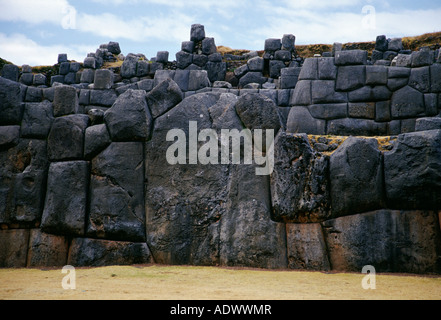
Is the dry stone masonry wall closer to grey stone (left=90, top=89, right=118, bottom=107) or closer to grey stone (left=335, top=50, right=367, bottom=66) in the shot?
grey stone (left=335, top=50, right=367, bottom=66)

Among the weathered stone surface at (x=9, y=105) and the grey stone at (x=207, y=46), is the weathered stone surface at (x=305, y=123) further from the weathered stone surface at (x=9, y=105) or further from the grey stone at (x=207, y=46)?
the grey stone at (x=207, y=46)

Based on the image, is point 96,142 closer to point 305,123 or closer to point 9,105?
point 9,105

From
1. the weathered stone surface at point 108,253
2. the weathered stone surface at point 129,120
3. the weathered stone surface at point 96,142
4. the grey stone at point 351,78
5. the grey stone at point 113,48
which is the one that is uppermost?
the grey stone at point 113,48

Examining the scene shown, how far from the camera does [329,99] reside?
41.6 feet

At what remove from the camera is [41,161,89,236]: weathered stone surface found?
24.0 feet

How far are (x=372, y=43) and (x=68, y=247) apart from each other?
21.8 m

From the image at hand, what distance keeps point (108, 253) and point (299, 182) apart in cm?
323

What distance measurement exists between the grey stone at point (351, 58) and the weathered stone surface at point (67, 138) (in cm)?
786

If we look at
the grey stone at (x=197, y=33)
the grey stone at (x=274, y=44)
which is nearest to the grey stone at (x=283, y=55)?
the grey stone at (x=274, y=44)

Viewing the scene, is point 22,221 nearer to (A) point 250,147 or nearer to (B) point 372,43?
(A) point 250,147

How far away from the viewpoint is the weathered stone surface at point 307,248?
21.6 ft

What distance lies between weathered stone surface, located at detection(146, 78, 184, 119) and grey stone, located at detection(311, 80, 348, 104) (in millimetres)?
6153

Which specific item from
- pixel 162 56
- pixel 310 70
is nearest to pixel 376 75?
pixel 310 70

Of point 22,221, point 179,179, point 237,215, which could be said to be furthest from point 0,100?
point 237,215
